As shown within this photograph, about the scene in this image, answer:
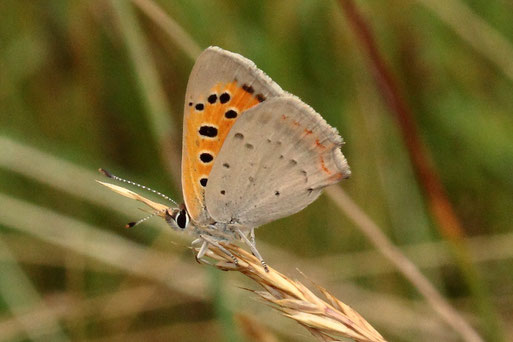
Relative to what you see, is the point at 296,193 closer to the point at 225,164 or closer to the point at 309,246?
the point at 225,164

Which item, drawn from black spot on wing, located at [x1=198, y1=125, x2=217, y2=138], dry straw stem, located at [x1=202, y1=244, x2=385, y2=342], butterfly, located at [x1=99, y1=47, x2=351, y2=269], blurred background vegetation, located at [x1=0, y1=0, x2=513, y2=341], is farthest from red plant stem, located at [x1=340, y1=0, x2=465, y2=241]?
blurred background vegetation, located at [x1=0, y1=0, x2=513, y2=341]

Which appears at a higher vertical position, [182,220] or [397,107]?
[397,107]

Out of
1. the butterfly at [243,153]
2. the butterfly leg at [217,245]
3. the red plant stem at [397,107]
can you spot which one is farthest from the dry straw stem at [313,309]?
the red plant stem at [397,107]

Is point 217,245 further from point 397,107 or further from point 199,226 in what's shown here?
point 397,107

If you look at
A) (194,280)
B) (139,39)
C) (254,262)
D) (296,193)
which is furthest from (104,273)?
(254,262)

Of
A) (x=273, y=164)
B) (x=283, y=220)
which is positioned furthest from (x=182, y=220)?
(x=283, y=220)

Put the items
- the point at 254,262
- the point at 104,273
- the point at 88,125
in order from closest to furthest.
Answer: the point at 254,262
the point at 104,273
the point at 88,125
